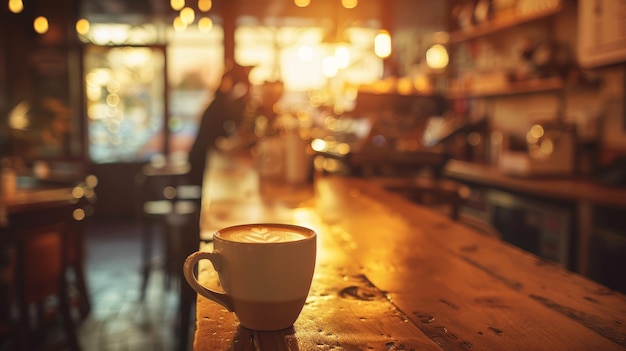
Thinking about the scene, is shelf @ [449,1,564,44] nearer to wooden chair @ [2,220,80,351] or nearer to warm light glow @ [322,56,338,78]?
warm light glow @ [322,56,338,78]

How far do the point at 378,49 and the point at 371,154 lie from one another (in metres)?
1.50

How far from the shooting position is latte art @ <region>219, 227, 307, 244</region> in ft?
2.55

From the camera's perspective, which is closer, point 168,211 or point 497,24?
point 168,211

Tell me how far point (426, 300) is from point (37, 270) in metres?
2.38

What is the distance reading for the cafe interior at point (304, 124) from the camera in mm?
2889

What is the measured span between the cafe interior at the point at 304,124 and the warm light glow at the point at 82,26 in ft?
0.05

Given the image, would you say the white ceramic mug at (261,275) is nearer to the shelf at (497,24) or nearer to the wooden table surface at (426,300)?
the wooden table surface at (426,300)

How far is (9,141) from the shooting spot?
685 cm

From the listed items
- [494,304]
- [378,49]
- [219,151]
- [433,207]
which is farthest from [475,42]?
[494,304]

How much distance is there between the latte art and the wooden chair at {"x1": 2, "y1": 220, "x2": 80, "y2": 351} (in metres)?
2.18

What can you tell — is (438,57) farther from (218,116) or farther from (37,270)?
(37,270)

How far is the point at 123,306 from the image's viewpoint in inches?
163

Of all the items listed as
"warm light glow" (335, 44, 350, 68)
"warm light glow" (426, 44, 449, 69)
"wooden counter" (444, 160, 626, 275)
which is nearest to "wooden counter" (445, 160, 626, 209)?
"wooden counter" (444, 160, 626, 275)

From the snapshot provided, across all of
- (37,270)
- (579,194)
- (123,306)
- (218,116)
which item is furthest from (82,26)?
(579,194)
